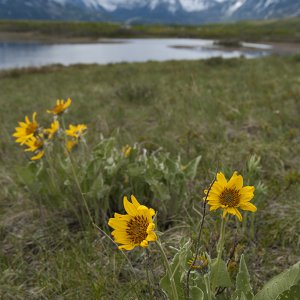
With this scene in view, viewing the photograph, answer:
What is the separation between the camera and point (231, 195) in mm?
1320

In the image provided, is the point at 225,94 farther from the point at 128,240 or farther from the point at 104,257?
the point at 128,240

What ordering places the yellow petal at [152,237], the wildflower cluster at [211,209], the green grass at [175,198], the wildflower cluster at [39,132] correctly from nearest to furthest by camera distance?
the yellow petal at [152,237] < the wildflower cluster at [211,209] < the green grass at [175,198] < the wildflower cluster at [39,132]

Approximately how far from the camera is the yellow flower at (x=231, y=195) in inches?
51.5

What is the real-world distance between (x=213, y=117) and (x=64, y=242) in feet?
11.5

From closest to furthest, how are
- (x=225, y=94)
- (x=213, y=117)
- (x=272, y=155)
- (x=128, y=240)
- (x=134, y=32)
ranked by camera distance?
(x=128, y=240) → (x=272, y=155) → (x=213, y=117) → (x=225, y=94) → (x=134, y=32)

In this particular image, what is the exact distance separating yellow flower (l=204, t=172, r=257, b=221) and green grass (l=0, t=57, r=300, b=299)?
0.47m

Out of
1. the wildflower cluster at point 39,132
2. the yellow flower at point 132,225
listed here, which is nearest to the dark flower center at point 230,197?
the yellow flower at point 132,225

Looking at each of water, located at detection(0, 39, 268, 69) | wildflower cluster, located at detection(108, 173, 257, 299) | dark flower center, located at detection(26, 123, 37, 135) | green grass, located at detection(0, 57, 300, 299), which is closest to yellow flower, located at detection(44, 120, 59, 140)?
dark flower center, located at detection(26, 123, 37, 135)

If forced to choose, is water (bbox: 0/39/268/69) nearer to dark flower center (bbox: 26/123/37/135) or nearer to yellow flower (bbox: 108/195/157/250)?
dark flower center (bbox: 26/123/37/135)

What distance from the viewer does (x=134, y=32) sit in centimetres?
8319

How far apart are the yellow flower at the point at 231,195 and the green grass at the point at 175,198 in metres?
0.47

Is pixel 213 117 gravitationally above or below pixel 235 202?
below

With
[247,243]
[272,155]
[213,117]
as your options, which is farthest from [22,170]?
[213,117]

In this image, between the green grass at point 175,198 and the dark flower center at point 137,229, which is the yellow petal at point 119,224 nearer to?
the dark flower center at point 137,229
